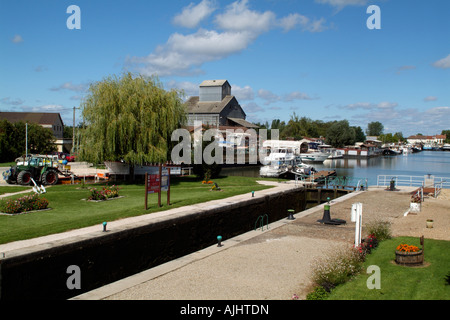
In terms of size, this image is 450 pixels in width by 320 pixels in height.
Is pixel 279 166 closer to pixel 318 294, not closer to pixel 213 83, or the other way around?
pixel 318 294

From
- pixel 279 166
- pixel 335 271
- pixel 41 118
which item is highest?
pixel 41 118

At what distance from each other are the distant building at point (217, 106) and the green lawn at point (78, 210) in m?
60.6

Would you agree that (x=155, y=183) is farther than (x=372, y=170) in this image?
No

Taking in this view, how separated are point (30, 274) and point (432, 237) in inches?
536

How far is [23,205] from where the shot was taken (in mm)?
15820

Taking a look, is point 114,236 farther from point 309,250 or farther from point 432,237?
point 432,237

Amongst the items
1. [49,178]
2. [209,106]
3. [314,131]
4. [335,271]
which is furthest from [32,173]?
[314,131]

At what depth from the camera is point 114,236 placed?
1237 cm

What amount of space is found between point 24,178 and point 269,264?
18937 mm

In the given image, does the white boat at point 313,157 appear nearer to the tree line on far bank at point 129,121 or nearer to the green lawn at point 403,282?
the tree line on far bank at point 129,121

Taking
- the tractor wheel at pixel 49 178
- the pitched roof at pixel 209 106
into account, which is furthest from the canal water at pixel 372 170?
the tractor wheel at pixel 49 178

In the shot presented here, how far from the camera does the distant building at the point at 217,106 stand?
86.6 meters
